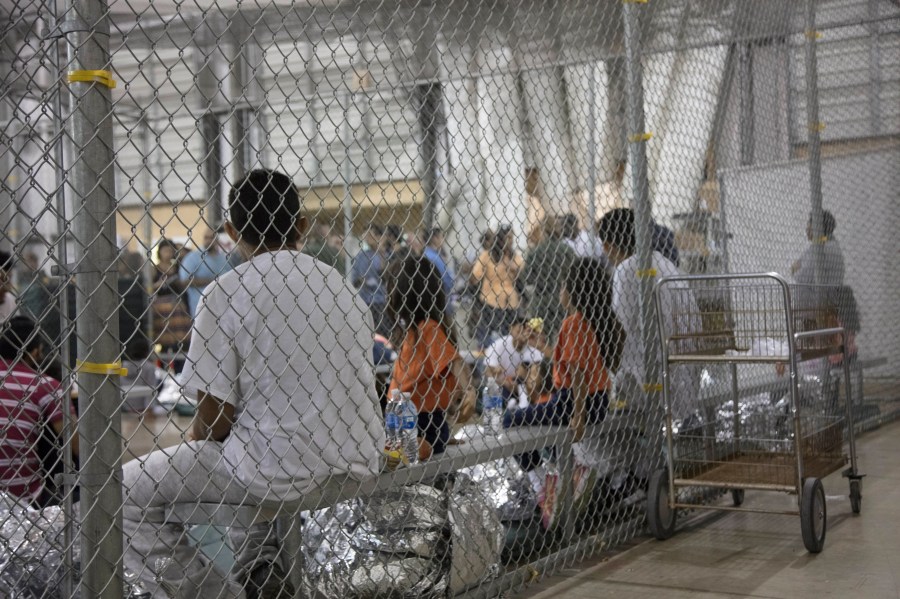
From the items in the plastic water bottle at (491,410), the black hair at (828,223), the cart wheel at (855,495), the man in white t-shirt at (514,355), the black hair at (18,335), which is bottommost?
the cart wheel at (855,495)

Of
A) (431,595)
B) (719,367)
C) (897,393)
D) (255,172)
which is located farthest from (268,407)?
(897,393)

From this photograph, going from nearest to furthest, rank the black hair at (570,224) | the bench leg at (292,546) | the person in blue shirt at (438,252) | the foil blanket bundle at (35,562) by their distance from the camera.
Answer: the foil blanket bundle at (35,562), the bench leg at (292,546), the black hair at (570,224), the person in blue shirt at (438,252)

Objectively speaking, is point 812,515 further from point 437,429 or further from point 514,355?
point 514,355

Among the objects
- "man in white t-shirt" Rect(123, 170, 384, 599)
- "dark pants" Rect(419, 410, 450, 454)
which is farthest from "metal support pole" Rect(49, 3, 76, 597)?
"dark pants" Rect(419, 410, 450, 454)

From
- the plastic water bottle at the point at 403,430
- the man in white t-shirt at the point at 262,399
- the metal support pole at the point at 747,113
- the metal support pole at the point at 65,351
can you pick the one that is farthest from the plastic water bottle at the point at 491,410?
the metal support pole at the point at 747,113

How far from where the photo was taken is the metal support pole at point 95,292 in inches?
97.8

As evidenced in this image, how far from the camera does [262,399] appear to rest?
10.4 ft

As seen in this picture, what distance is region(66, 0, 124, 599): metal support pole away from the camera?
2.48m

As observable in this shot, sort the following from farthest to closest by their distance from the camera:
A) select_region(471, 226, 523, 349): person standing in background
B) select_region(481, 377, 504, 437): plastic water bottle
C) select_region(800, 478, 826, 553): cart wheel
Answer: select_region(471, 226, 523, 349): person standing in background → select_region(481, 377, 504, 437): plastic water bottle → select_region(800, 478, 826, 553): cart wheel

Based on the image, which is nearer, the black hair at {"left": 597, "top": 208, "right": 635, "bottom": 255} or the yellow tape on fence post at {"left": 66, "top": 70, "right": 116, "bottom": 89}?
the yellow tape on fence post at {"left": 66, "top": 70, "right": 116, "bottom": 89}

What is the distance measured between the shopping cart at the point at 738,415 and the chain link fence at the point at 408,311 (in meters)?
0.09

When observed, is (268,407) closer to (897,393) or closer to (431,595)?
(431,595)

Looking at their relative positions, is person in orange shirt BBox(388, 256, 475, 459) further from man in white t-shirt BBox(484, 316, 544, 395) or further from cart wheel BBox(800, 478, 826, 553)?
man in white t-shirt BBox(484, 316, 544, 395)

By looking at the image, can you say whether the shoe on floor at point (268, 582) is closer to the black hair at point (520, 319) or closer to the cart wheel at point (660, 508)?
the cart wheel at point (660, 508)
